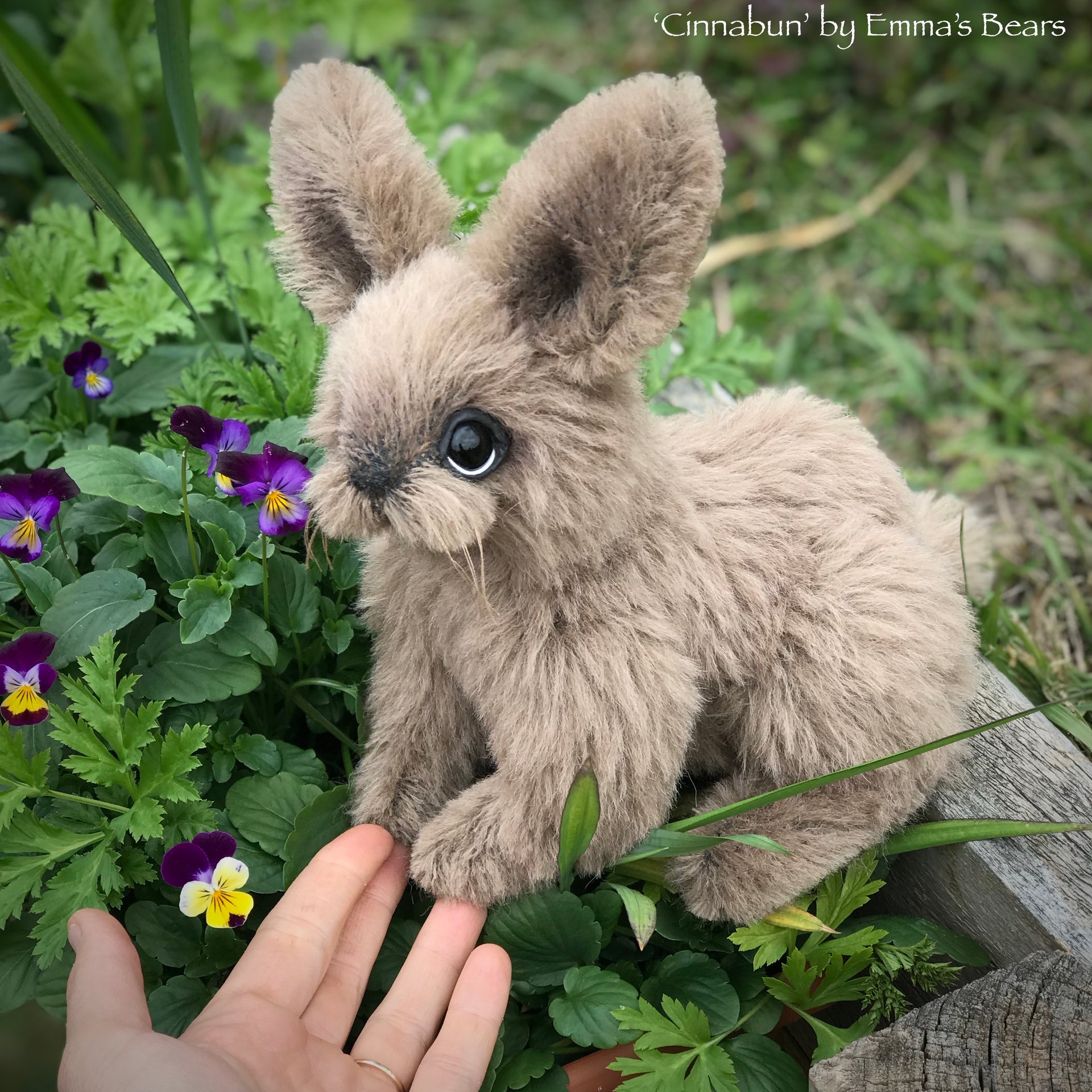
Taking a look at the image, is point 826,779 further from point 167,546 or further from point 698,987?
point 167,546

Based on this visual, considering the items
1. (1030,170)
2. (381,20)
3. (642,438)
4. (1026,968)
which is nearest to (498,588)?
(642,438)

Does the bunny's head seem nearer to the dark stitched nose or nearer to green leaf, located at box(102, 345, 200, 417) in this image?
the dark stitched nose

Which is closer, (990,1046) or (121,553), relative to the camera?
(990,1046)

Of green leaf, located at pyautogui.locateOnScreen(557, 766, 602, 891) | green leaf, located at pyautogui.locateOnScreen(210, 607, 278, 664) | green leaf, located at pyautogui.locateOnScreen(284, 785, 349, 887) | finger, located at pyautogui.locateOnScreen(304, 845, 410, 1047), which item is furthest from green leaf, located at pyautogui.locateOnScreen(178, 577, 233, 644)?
green leaf, located at pyautogui.locateOnScreen(557, 766, 602, 891)

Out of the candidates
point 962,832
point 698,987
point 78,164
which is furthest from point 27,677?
point 962,832

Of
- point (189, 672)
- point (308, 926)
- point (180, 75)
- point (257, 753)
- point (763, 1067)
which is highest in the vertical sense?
point (180, 75)

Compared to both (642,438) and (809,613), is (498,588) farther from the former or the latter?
(809,613)

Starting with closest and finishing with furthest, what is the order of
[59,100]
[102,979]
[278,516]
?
[102,979] → [278,516] → [59,100]

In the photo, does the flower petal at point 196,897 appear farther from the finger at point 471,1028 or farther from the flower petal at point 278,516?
the flower petal at point 278,516
